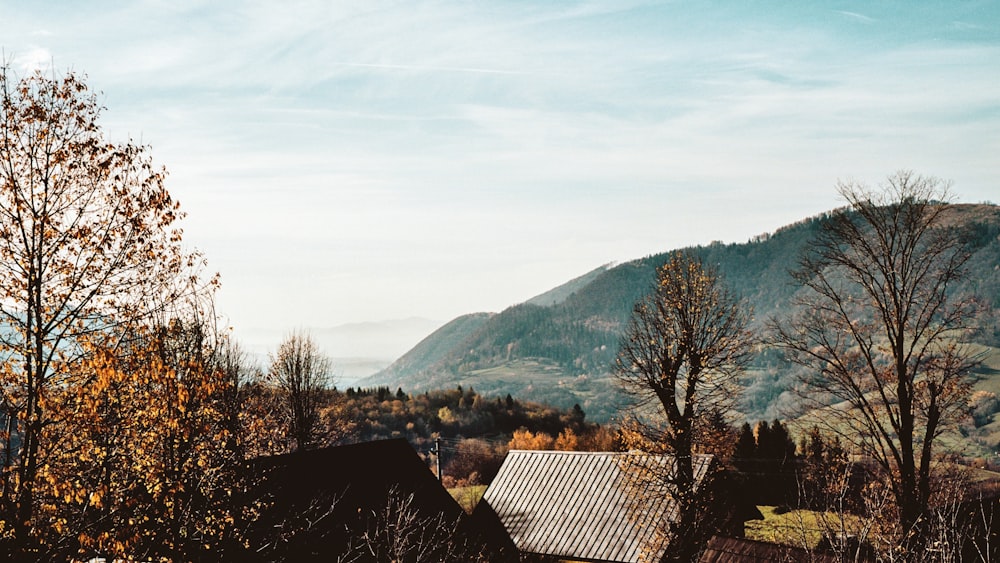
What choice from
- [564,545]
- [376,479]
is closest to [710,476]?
[564,545]

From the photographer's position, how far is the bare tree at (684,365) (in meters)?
31.5

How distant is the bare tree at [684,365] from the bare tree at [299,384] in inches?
975

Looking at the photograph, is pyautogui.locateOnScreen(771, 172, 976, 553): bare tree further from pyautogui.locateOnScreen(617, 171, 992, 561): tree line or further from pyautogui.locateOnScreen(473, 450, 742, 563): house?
pyautogui.locateOnScreen(473, 450, 742, 563): house

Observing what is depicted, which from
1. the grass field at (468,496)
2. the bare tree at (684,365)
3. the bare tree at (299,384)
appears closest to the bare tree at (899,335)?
the bare tree at (684,365)

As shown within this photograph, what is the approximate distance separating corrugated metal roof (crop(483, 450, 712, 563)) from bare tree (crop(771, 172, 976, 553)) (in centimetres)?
751

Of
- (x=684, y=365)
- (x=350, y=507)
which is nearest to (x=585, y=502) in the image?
(x=684, y=365)

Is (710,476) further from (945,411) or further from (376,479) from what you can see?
(376,479)

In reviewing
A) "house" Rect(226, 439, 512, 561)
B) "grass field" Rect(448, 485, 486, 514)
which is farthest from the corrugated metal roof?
"grass field" Rect(448, 485, 486, 514)

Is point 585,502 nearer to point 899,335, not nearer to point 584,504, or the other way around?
point 584,504

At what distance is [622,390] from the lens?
32.8 m

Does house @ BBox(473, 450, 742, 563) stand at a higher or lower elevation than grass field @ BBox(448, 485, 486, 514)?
higher

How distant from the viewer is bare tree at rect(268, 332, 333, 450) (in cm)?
5074

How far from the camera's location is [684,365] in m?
33.9

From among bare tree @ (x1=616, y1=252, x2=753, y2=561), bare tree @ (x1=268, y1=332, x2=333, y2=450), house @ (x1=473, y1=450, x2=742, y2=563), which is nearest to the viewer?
bare tree @ (x1=616, y1=252, x2=753, y2=561)
